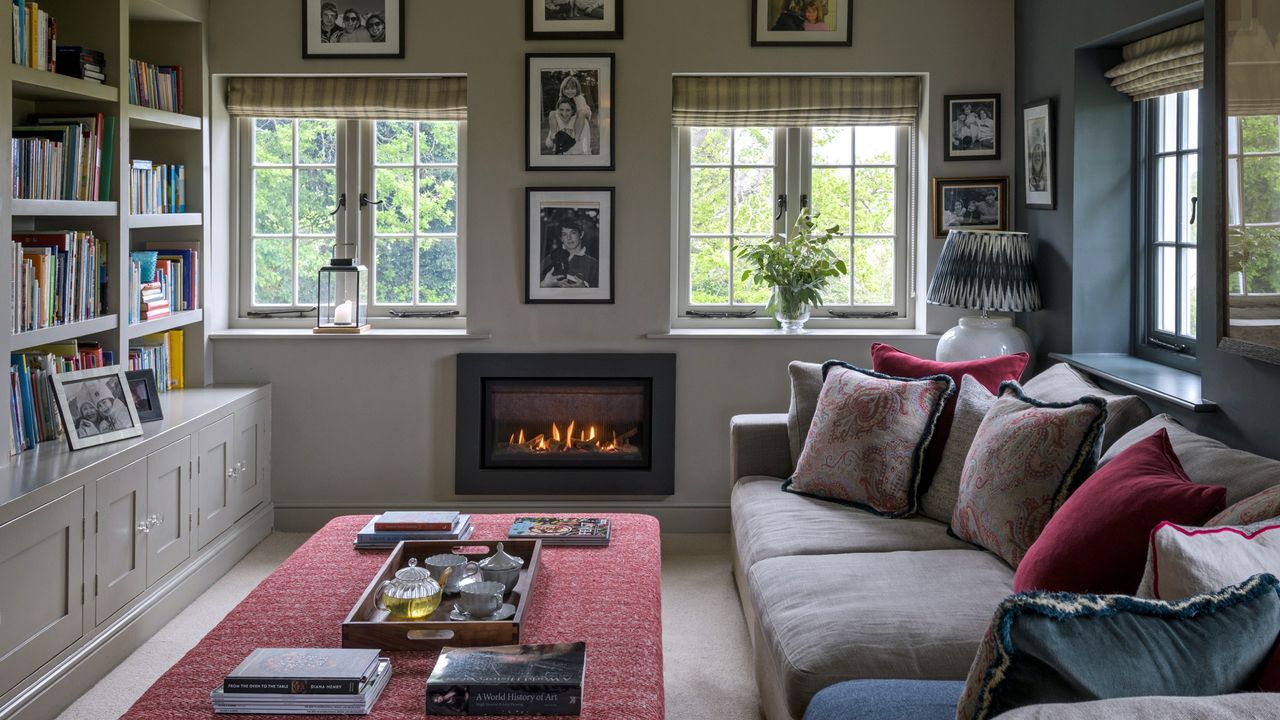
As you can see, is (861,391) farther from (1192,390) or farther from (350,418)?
(350,418)

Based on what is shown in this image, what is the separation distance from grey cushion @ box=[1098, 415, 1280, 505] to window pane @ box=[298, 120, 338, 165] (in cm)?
368

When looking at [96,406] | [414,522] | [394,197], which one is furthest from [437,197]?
[414,522]

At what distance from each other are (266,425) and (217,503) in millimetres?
619

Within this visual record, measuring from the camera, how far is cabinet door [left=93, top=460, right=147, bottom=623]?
3.52 metres

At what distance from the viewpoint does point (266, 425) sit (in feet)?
16.5

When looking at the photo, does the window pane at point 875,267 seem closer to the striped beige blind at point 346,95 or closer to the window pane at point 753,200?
the window pane at point 753,200

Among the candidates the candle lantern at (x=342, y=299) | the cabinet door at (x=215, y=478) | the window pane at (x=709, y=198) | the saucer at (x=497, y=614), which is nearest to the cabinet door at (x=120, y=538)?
the cabinet door at (x=215, y=478)

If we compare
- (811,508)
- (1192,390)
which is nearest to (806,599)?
(811,508)

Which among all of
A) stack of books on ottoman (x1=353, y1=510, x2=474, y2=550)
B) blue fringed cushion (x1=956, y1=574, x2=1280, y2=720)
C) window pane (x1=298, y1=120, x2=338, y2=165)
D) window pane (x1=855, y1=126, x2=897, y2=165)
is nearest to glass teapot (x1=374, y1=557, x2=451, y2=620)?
stack of books on ottoman (x1=353, y1=510, x2=474, y2=550)

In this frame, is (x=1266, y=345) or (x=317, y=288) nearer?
(x=1266, y=345)

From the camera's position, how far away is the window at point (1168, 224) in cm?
398

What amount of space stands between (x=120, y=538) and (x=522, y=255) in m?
2.08

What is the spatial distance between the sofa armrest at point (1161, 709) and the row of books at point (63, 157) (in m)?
3.28

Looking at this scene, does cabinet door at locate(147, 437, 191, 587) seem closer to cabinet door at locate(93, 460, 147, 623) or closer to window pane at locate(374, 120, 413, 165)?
cabinet door at locate(93, 460, 147, 623)
